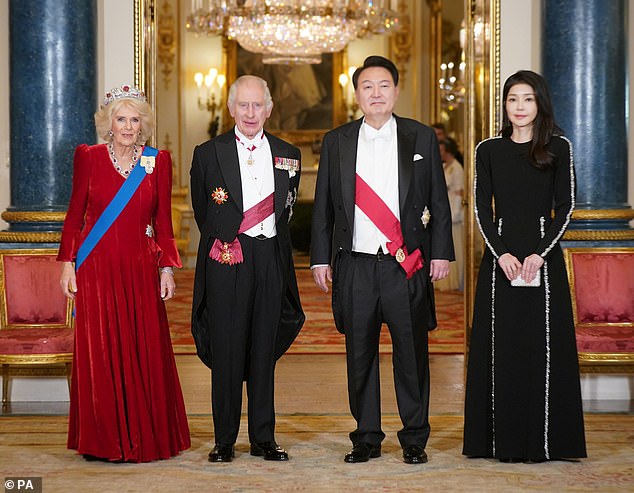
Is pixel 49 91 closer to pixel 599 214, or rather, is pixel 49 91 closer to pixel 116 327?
pixel 116 327

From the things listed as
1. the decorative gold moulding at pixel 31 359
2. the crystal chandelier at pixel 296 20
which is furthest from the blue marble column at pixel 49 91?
the crystal chandelier at pixel 296 20

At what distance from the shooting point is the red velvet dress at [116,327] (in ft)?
→ 14.7

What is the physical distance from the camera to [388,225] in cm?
442

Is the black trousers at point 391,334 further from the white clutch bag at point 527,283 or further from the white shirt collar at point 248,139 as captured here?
the white shirt collar at point 248,139

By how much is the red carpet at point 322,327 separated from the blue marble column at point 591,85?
2030 millimetres

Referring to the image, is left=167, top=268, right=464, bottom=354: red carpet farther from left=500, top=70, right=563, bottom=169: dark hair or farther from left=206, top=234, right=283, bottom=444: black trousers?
left=500, top=70, right=563, bottom=169: dark hair

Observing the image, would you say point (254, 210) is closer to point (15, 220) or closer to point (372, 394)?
point (372, 394)

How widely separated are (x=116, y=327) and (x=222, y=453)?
0.69 meters

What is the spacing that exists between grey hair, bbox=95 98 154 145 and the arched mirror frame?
1.47 meters

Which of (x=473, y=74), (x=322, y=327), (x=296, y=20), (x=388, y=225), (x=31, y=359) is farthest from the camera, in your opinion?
(x=296, y=20)

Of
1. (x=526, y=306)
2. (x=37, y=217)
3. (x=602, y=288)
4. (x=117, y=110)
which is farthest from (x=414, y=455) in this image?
(x=37, y=217)

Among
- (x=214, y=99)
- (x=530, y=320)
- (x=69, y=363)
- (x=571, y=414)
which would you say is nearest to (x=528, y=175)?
(x=530, y=320)

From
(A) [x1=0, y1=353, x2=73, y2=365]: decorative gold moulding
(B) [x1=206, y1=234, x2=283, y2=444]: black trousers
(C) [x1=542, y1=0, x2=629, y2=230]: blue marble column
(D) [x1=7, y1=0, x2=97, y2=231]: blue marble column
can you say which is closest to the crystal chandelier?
(C) [x1=542, y1=0, x2=629, y2=230]: blue marble column

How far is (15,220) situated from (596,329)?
10.7 feet
